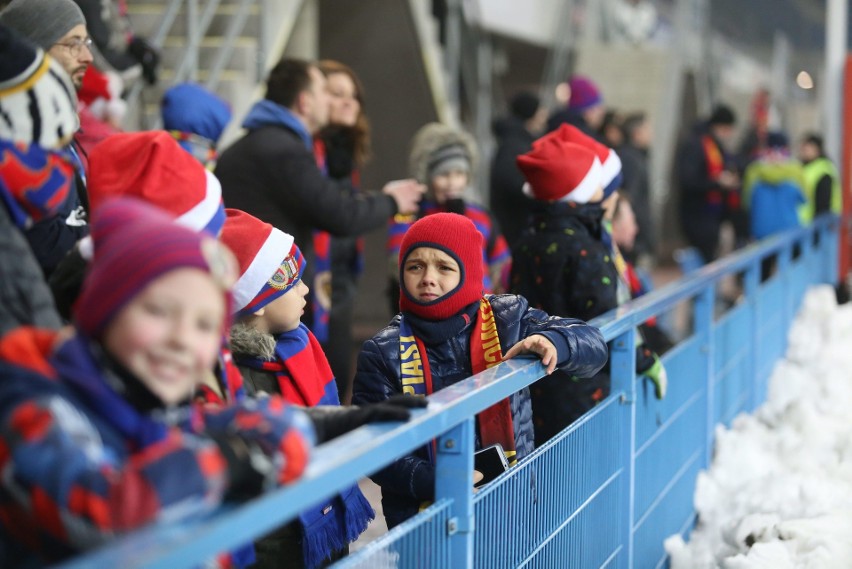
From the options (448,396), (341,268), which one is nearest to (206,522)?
(448,396)

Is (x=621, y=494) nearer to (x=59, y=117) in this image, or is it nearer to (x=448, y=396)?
(x=448, y=396)

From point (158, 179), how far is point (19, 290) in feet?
2.02

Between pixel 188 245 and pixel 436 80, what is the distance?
7379 millimetres

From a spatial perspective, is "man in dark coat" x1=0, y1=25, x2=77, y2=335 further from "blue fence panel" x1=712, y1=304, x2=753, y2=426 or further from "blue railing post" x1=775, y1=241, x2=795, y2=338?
"blue railing post" x1=775, y1=241, x2=795, y2=338

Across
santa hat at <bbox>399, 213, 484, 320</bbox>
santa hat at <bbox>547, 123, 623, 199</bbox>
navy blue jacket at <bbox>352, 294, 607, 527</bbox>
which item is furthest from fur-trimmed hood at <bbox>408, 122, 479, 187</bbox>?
navy blue jacket at <bbox>352, 294, 607, 527</bbox>

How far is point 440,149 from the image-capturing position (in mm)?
5773

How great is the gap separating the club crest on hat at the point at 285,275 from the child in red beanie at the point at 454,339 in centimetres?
28

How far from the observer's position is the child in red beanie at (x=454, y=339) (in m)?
3.13

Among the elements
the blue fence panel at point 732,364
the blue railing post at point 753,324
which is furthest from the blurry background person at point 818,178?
the blue fence panel at point 732,364

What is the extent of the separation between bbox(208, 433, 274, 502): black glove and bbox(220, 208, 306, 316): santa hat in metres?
1.31

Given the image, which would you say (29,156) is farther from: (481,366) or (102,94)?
(102,94)

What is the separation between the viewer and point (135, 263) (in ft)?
5.65

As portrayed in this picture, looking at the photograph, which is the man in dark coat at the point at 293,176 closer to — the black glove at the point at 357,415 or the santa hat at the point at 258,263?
the santa hat at the point at 258,263

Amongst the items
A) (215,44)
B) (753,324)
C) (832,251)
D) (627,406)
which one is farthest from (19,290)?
(832,251)
